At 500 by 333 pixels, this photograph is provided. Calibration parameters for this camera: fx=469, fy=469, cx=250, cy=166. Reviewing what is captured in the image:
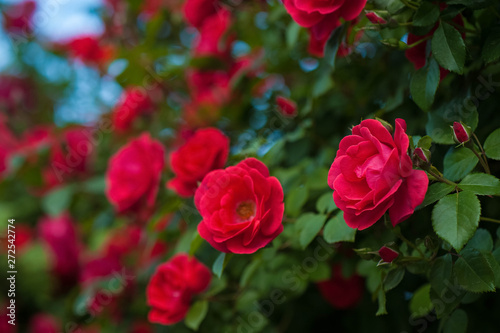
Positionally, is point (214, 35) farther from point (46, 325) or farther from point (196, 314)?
point (46, 325)

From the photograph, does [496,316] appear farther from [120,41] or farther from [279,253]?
[120,41]

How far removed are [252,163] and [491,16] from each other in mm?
400

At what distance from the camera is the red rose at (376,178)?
486 mm

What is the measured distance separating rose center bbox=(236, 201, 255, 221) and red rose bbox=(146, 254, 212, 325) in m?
0.18

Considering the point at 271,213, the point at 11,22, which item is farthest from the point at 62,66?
the point at 271,213

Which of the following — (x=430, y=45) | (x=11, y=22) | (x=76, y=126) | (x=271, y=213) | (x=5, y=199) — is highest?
A: (x=430, y=45)

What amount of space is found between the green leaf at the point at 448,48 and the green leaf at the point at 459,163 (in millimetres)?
98

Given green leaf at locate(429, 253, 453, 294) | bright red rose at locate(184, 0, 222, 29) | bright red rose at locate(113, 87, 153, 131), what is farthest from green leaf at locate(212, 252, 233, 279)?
bright red rose at locate(113, 87, 153, 131)

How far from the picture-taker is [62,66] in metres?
2.32

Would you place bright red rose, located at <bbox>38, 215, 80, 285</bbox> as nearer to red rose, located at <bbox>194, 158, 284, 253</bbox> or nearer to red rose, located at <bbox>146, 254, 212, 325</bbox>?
red rose, located at <bbox>146, 254, 212, 325</bbox>

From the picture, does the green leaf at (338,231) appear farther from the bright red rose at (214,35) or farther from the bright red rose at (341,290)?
the bright red rose at (214,35)

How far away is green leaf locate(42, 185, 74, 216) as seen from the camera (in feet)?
4.19

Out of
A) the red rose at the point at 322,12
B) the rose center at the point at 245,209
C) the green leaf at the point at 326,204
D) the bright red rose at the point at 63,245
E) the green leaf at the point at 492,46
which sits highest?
the red rose at the point at 322,12

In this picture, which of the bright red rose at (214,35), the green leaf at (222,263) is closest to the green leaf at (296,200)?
the green leaf at (222,263)
